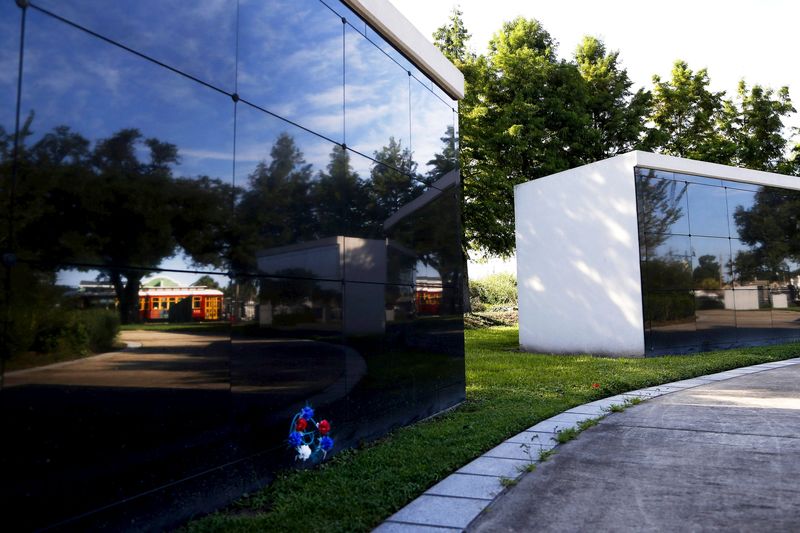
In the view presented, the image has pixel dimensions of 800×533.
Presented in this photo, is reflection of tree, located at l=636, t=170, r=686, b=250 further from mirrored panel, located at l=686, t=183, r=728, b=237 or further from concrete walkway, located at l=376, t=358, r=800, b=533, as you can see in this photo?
concrete walkway, located at l=376, t=358, r=800, b=533

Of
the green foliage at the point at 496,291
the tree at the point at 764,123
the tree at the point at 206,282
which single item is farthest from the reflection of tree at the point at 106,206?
the green foliage at the point at 496,291

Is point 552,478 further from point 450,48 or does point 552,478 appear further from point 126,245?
point 450,48

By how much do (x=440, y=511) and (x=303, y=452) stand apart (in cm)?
127

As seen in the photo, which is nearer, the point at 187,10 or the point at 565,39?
the point at 187,10

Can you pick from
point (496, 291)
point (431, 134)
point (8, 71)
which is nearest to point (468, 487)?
point (8, 71)

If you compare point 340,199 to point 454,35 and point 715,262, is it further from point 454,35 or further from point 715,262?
point 454,35

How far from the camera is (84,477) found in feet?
9.24

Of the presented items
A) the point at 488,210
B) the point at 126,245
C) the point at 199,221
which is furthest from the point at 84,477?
the point at 488,210

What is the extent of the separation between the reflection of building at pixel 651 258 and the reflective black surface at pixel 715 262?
1.2 inches

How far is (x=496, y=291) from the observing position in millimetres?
35094

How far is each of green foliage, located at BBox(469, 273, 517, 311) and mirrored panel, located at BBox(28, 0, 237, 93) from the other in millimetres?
30010

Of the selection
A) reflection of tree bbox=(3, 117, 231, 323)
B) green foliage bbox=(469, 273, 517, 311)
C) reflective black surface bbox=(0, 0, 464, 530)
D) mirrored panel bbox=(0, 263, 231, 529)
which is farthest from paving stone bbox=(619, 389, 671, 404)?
green foliage bbox=(469, 273, 517, 311)

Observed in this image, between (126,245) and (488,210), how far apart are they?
19.3 metres

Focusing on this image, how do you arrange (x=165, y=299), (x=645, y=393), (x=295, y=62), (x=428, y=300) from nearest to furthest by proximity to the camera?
(x=165, y=299) → (x=295, y=62) → (x=428, y=300) → (x=645, y=393)
